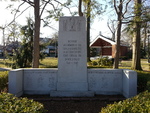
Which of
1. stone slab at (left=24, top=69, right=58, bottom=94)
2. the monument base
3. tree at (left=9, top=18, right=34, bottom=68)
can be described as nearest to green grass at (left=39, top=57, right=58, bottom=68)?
tree at (left=9, top=18, right=34, bottom=68)

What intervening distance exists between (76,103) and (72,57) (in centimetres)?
185

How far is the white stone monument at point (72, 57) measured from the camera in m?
6.37

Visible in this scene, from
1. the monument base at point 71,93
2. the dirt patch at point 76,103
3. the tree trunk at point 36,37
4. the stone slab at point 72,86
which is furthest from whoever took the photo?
the tree trunk at point 36,37

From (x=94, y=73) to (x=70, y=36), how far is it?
1.77m

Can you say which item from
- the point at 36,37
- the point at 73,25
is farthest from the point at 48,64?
the point at 73,25

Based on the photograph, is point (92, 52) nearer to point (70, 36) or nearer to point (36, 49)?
point (36, 49)

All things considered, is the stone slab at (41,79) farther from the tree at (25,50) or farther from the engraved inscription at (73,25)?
the tree at (25,50)

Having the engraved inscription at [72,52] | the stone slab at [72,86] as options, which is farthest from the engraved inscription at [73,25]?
the stone slab at [72,86]

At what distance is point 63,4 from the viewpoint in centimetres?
1034

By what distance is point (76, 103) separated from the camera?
5387 mm

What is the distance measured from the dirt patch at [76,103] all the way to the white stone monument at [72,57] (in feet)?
2.10

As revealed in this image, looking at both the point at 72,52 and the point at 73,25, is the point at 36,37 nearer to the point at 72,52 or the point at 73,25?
the point at 73,25

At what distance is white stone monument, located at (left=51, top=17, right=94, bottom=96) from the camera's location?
20.9 ft

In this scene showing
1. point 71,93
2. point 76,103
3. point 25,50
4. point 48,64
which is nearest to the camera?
point 76,103
